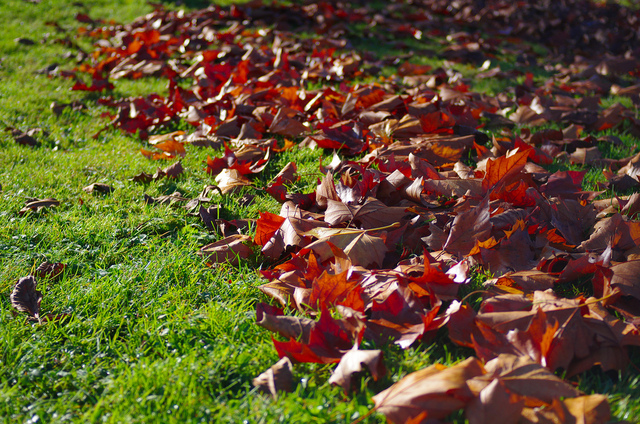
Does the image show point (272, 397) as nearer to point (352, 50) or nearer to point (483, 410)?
point (483, 410)

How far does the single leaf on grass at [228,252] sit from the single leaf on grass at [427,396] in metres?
0.95

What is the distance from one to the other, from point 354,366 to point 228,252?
89 centimetres

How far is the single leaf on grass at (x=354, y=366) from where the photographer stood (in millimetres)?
1355

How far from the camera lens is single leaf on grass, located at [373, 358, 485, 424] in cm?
123

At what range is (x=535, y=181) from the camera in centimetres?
246

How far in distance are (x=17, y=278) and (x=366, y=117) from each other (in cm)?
223

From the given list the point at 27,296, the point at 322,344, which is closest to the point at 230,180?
the point at 27,296

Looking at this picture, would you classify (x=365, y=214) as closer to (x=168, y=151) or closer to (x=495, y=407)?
(x=495, y=407)

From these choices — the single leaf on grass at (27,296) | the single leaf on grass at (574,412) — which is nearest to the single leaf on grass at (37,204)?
the single leaf on grass at (27,296)

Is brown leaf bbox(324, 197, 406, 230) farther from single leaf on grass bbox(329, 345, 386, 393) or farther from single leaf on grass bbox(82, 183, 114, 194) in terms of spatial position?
single leaf on grass bbox(82, 183, 114, 194)

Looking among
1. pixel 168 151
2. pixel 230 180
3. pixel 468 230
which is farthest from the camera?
pixel 168 151

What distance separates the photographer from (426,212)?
7.06ft

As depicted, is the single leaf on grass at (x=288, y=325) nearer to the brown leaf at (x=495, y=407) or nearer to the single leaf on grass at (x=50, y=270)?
the brown leaf at (x=495, y=407)

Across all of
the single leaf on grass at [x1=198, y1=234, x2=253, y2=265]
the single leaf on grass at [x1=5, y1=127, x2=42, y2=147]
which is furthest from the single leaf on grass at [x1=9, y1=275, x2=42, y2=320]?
the single leaf on grass at [x1=5, y1=127, x2=42, y2=147]
